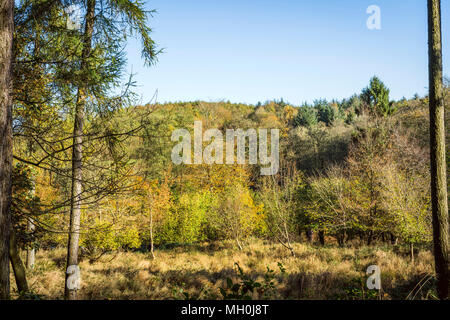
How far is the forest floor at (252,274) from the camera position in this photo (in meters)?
9.07

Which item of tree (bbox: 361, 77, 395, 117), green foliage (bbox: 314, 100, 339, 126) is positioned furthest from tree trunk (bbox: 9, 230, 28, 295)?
green foliage (bbox: 314, 100, 339, 126)

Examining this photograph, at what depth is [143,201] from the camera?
67.4ft

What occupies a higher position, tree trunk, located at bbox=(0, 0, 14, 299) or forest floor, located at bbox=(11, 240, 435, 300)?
tree trunk, located at bbox=(0, 0, 14, 299)

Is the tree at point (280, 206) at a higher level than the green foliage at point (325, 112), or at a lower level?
lower

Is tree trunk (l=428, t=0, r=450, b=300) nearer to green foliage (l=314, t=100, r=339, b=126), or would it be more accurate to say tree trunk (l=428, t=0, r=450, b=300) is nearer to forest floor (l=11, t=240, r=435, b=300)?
forest floor (l=11, t=240, r=435, b=300)

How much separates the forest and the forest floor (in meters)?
0.08

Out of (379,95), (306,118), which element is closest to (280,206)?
(379,95)

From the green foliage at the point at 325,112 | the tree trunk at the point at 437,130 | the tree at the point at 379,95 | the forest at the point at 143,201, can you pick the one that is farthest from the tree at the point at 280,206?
the green foliage at the point at 325,112

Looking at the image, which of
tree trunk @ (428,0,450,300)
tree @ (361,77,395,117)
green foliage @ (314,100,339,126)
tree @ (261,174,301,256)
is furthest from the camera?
green foliage @ (314,100,339,126)

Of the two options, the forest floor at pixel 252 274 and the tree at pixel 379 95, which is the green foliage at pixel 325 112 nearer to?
the tree at pixel 379 95

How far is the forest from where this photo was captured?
427cm

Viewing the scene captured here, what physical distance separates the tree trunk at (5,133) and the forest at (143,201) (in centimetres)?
5

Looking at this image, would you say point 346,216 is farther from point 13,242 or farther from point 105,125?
point 13,242
